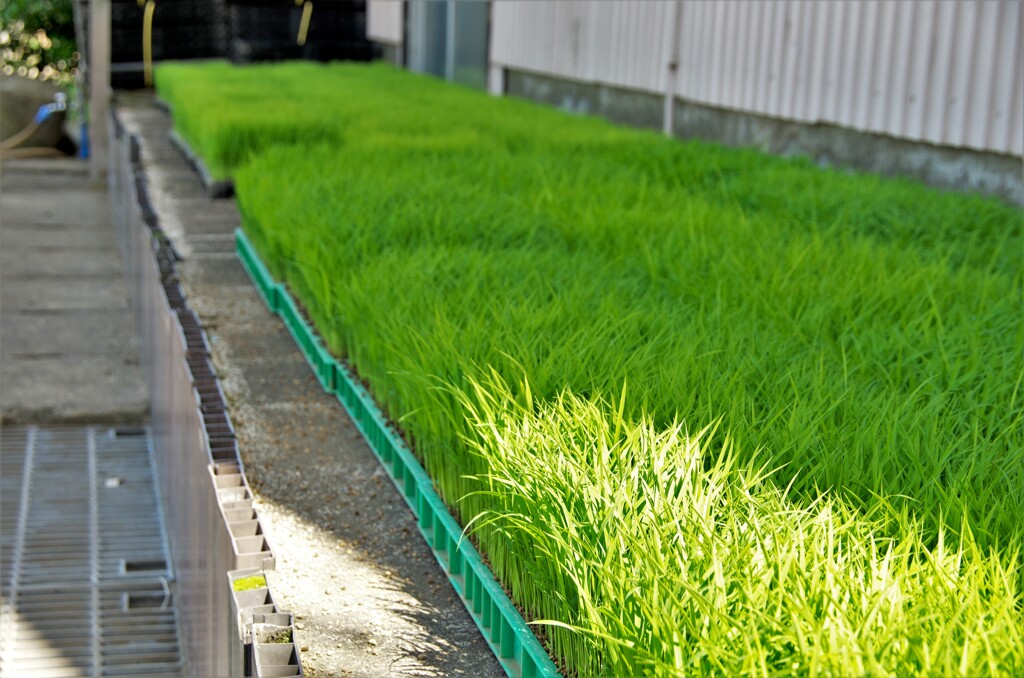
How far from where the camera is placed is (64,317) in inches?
275

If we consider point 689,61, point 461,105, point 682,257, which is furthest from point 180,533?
point 461,105

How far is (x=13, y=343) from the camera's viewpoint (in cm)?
642

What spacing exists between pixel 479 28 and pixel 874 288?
9.72 metres

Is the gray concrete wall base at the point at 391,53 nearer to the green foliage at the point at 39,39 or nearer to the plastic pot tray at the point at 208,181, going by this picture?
the green foliage at the point at 39,39

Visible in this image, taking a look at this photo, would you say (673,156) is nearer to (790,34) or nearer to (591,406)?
(790,34)

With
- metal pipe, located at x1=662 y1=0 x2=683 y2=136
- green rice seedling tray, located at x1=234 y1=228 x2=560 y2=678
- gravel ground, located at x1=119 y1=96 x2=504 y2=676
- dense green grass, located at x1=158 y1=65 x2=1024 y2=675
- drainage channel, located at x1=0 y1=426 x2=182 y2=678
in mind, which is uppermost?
metal pipe, located at x1=662 y1=0 x2=683 y2=136

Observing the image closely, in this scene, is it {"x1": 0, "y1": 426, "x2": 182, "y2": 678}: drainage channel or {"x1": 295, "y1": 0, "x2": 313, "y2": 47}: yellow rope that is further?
{"x1": 295, "y1": 0, "x2": 313, "y2": 47}: yellow rope

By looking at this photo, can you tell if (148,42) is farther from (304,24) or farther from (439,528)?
(439,528)

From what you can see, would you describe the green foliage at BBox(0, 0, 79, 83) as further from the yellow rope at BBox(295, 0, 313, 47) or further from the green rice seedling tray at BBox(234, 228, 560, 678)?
the green rice seedling tray at BBox(234, 228, 560, 678)

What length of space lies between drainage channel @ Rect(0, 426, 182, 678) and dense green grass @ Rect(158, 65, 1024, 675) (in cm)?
119

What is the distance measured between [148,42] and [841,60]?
10.8 meters

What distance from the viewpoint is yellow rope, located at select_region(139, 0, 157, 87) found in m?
14.2

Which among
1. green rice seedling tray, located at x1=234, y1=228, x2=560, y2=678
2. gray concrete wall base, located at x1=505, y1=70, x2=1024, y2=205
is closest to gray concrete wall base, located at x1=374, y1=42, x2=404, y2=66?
gray concrete wall base, located at x1=505, y1=70, x2=1024, y2=205

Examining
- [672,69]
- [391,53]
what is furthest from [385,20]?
[672,69]
